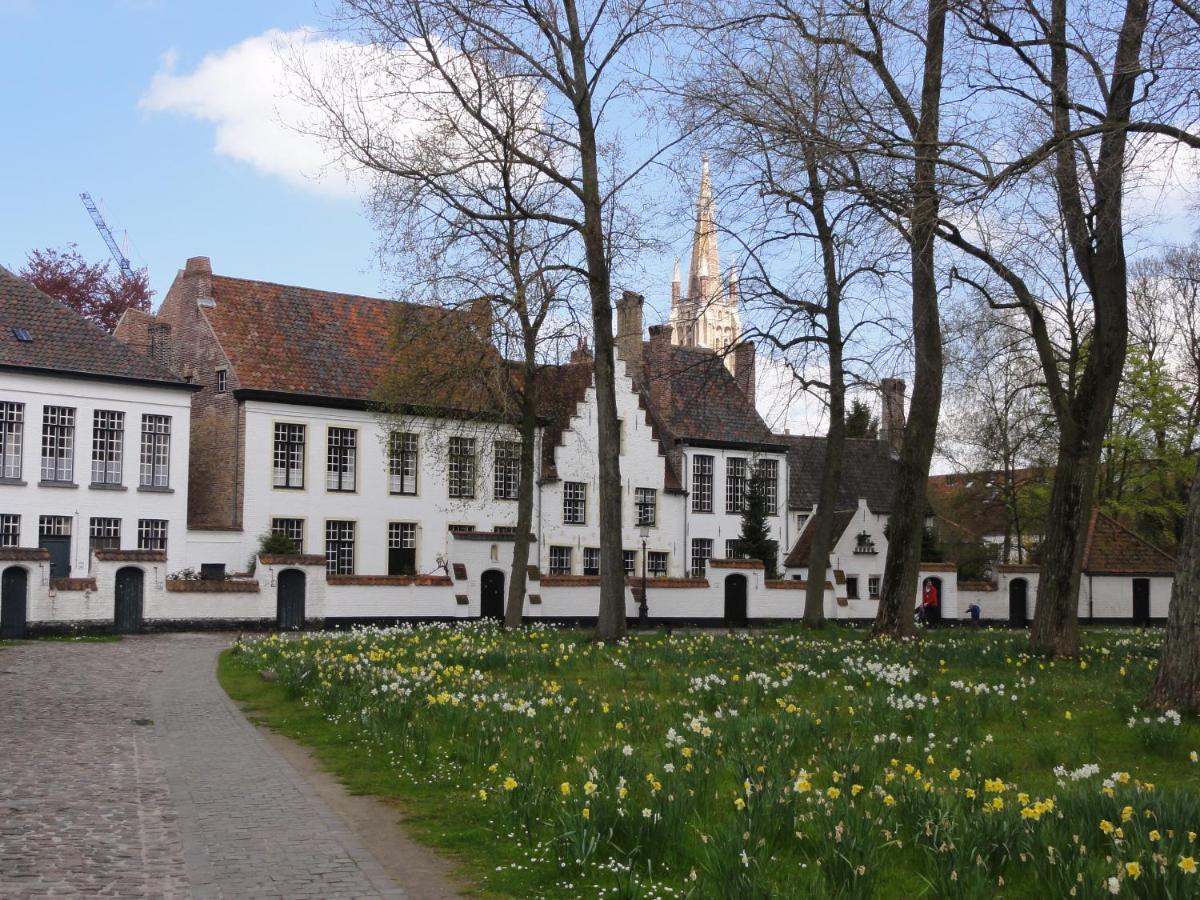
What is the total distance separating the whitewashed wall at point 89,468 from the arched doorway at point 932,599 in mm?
27244

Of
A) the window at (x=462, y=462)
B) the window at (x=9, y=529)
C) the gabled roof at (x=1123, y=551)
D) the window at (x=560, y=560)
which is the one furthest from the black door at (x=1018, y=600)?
the window at (x=9, y=529)

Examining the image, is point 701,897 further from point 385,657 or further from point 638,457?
point 638,457

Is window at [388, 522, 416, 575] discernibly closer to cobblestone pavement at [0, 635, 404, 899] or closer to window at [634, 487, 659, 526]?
window at [634, 487, 659, 526]

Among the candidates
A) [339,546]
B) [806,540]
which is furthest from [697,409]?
[339,546]

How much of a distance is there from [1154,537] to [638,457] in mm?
25622

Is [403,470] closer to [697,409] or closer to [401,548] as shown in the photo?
[401,548]

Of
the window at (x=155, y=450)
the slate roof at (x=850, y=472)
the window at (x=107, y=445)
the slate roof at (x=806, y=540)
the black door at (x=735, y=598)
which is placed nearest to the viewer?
the window at (x=107, y=445)

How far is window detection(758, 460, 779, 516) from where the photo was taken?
56.1m

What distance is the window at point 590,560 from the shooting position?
51250mm

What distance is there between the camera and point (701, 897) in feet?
20.7

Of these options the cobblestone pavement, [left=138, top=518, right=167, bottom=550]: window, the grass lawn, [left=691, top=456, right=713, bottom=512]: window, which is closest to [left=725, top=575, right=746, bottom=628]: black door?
[left=691, top=456, right=713, bottom=512]: window

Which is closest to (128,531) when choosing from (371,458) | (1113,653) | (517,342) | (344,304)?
(371,458)

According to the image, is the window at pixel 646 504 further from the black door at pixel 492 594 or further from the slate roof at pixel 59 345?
Answer: the slate roof at pixel 59 345

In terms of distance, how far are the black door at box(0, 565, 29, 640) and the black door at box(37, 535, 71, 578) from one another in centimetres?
547
